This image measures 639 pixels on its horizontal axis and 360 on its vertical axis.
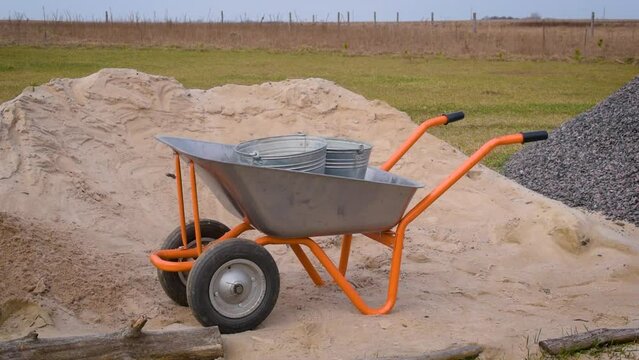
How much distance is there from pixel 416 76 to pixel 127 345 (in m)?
17.3

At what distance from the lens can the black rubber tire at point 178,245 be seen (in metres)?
4.13

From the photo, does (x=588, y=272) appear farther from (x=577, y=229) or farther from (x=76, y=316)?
(x=76, y=316)

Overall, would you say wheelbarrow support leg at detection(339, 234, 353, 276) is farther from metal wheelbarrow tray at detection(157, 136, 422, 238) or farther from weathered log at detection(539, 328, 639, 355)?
weathered log at detection(539, 328, 639, 355)

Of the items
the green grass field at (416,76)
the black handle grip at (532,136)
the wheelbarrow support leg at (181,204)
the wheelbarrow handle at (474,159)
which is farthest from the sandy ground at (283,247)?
the green grass field at (416,76)

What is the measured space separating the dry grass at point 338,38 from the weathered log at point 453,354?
22286mm

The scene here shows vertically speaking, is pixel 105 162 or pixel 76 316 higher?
pixel 105 162

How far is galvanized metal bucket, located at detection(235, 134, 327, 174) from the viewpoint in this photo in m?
3.72

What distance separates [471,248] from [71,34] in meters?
28.8

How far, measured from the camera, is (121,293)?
14.4 ft

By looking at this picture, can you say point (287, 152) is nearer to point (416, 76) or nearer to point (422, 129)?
point (422, 129)

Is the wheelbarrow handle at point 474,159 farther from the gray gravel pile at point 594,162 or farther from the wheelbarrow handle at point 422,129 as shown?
the gray gravel pile at point 594,162

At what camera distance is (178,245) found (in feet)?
13.6

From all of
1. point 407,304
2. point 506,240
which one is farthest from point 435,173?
point 407,304

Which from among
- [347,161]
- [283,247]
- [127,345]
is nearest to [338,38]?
[283,247]
